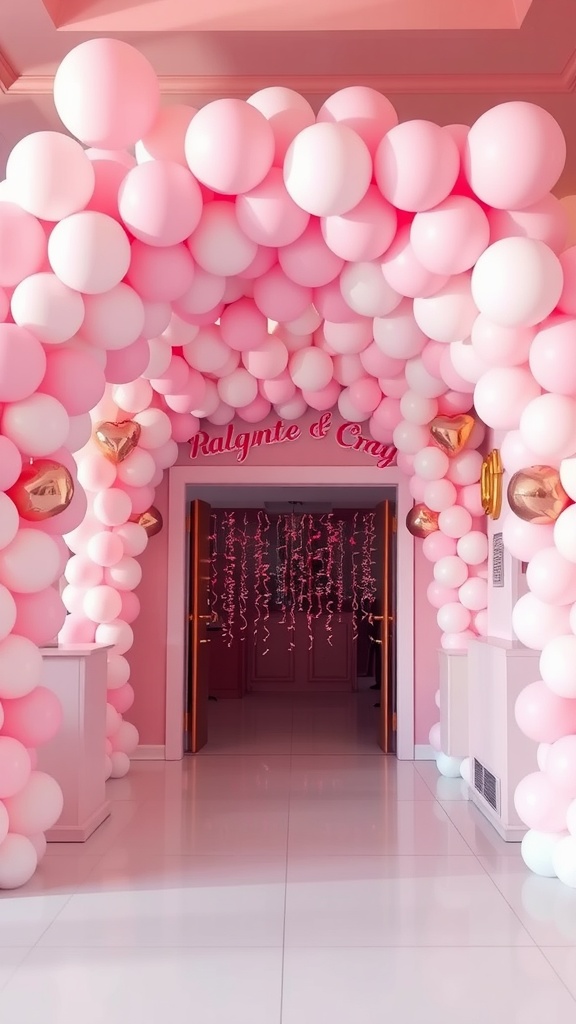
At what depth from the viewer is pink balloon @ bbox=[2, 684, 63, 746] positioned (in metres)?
3.54

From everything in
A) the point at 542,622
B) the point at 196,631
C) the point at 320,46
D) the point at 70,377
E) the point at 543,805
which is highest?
the point at 320,46

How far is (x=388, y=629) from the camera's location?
22.2ft

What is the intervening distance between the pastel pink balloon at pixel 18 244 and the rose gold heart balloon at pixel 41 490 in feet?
2.32

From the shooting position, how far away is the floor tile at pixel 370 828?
4.21 meters

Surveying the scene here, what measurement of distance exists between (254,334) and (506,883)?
9.13 feet

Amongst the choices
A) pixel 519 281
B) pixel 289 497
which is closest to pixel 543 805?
pixel 519 281

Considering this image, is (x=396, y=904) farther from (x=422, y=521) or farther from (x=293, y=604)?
(x=293, y=604)

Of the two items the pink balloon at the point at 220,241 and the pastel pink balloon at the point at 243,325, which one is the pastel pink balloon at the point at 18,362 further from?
the pastel pink balloon at the point at 243,325

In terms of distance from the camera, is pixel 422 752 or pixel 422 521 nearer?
pixel 422 521

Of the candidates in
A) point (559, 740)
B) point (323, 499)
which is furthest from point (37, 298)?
point (323, 499)

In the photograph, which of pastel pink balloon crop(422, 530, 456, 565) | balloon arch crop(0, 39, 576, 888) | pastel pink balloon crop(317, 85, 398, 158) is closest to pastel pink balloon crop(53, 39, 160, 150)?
balloon arch crop(0, 39, 576, 888)

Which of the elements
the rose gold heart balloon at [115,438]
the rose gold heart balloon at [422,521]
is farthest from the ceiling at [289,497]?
the rose gold heart balloon at [115,438]

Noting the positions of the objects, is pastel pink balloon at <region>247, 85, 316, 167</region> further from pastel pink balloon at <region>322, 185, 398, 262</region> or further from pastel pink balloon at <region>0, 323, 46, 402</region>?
pastel pink balloon at <region>0, 323, 46, 402</region>

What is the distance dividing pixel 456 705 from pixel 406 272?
314 cm
